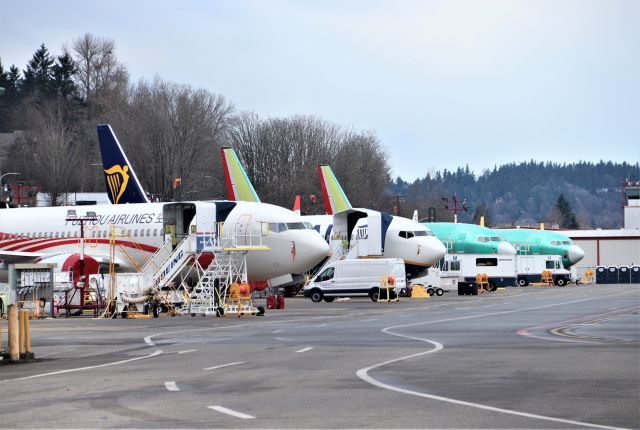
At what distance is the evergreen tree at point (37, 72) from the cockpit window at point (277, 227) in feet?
398

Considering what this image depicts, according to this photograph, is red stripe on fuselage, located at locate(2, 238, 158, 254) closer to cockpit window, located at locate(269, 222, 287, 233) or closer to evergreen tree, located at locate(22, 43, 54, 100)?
cockpit window, located at locate(269, 222, 287, 233)

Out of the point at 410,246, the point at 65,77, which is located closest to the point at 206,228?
the point at 410,246

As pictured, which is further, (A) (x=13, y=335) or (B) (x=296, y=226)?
(B) (x=296, y=226)

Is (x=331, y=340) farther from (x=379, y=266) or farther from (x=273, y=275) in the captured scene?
(x=379, y=266)

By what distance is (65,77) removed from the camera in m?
163

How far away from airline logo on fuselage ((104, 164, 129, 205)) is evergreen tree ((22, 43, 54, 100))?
102m

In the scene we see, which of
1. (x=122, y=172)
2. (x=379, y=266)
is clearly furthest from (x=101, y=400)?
(x=122, y=172)

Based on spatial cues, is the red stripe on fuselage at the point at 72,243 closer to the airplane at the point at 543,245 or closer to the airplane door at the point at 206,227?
the airplane door at the point at 206,227

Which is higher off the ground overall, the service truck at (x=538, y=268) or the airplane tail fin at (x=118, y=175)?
the airplane tail fin at (x=118, y=175)

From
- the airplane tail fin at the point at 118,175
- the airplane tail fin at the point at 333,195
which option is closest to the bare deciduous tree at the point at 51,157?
the airplane tail fin at the point at 333,195

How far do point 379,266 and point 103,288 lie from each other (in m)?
16.1

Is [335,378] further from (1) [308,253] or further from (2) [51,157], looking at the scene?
(2) [51,157]

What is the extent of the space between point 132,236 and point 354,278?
12.9 m

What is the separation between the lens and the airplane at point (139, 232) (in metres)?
50.1
